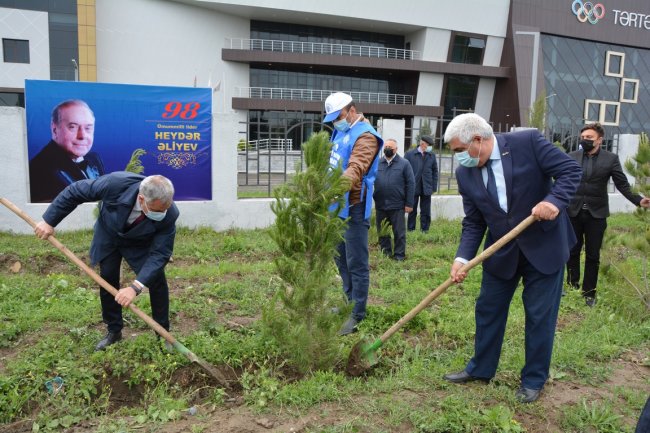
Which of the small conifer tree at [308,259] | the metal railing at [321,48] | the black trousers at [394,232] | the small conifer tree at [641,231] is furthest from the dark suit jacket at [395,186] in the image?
the metal railing at [321,48]

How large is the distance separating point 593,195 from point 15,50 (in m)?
33.2

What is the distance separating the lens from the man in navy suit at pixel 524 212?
3.21 metres

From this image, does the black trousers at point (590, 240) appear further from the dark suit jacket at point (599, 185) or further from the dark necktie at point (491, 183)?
the dark necktie at point (491, 183)

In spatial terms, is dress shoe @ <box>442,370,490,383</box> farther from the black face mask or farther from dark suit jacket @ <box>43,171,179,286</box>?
the black face mask

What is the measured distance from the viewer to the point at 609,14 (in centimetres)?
4031

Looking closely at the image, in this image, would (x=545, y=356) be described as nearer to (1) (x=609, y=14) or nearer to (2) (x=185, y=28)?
(2) (x=185, y=28)

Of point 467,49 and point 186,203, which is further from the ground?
point 467,49

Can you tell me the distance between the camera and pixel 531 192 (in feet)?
10.8

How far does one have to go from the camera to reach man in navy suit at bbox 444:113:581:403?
321 centimetres

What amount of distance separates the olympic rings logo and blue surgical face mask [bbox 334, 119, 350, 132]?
41340mm

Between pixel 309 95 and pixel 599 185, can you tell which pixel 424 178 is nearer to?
pixel 599 185

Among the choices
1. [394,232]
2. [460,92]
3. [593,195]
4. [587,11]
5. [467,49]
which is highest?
[587,11]

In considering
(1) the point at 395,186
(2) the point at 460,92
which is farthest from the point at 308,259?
(2) the point at 460,92

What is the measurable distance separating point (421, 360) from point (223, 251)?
4.41m
